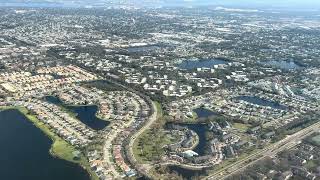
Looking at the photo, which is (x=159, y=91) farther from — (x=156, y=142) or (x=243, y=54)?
(x=243, y=54)

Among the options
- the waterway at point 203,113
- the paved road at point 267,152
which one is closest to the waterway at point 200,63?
the waterway at point 203,113

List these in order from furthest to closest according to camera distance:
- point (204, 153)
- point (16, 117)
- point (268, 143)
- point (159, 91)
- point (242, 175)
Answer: point (159, 91) → point (16, 117) → point (268, 143) → point (204, 153) → point (242, 175)

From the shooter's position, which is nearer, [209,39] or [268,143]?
[268,143]

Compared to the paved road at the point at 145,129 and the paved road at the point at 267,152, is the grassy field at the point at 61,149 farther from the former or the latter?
the paved road at the point at 267,152

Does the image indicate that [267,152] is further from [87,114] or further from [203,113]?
[87,114]

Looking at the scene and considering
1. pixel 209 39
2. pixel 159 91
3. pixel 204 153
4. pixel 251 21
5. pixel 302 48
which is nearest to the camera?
pixel 204 153

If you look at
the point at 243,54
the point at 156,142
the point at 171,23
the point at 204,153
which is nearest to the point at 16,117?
the point at 156,142

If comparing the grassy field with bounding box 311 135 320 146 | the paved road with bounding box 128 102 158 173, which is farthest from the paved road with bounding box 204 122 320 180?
the paved road with bounding box 128 102 158 173

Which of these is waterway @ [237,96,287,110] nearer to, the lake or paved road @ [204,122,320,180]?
paved road @ [204,122,320,180]

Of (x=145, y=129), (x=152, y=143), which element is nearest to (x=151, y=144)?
(x=152, y=143)
